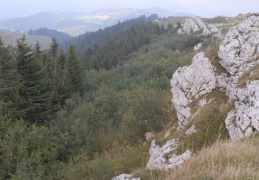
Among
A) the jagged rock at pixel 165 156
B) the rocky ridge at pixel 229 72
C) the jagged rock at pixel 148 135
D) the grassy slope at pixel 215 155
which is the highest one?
the rocky ridge at pixel 229 72

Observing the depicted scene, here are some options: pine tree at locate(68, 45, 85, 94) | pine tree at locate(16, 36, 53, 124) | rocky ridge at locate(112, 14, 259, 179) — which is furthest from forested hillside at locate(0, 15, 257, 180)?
rocky ridge at locate(112, 14, 259, 179)

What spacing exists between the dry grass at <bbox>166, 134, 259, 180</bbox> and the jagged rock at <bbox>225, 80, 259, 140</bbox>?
1.01 m

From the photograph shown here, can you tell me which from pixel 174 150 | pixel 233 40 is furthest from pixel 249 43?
pixel 174 150

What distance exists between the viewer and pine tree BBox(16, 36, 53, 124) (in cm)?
1809

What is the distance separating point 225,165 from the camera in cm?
373

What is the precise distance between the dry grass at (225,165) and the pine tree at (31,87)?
1732 cm

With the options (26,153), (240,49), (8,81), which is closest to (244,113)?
(240,49)

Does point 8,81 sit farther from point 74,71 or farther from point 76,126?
point 74,71

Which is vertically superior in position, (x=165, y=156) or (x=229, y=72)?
(x=229, y=72)

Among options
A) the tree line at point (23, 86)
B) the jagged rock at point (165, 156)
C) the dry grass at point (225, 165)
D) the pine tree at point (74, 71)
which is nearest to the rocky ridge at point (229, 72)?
the jagged rock at point (165, 156)

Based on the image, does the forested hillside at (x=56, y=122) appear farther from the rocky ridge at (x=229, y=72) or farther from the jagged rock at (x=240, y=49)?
the jagged rock at (x=240, y=49)

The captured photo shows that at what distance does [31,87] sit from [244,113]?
60.5 feet

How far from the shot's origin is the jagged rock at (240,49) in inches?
352

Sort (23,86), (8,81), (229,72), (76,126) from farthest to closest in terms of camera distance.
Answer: (23,86) → (8,81) → (76,126) → (229,72)
